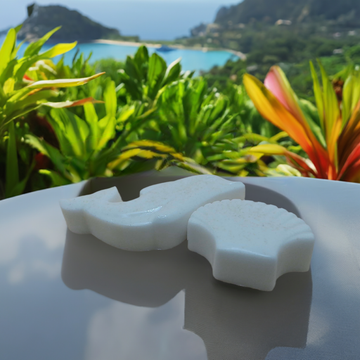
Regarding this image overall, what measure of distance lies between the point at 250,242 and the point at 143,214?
150mm

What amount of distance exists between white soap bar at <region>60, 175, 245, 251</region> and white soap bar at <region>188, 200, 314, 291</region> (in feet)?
0.09

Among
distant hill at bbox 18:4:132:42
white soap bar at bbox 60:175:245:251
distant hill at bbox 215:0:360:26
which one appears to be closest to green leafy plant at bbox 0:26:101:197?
white soap bar at bbox 60:175:245:251

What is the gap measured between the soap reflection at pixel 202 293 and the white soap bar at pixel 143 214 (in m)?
0.02

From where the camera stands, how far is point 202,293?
1.32 ft

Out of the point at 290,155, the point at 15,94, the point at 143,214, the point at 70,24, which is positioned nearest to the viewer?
the point at 143,214

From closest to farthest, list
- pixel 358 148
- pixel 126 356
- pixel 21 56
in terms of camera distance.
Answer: pixel 126 356, pixel 358 148, pixel 21 56

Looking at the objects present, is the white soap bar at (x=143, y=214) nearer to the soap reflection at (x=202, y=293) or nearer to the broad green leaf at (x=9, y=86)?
the soap reflection at (x=202, y=293)

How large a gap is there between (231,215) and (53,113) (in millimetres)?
477

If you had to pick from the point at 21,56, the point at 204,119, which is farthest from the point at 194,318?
the point at 21,56

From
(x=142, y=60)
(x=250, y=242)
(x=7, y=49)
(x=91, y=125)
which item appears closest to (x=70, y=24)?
(x=142, y=60)

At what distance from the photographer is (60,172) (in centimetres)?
77

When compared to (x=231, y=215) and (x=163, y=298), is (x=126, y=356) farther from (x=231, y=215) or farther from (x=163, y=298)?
(x=231, y=215)

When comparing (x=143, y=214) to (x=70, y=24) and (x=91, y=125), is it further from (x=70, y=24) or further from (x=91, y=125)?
(x=70, y=24)

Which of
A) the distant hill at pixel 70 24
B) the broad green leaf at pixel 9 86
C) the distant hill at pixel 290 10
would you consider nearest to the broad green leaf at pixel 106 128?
the broad green leaf at pixel 9 86
